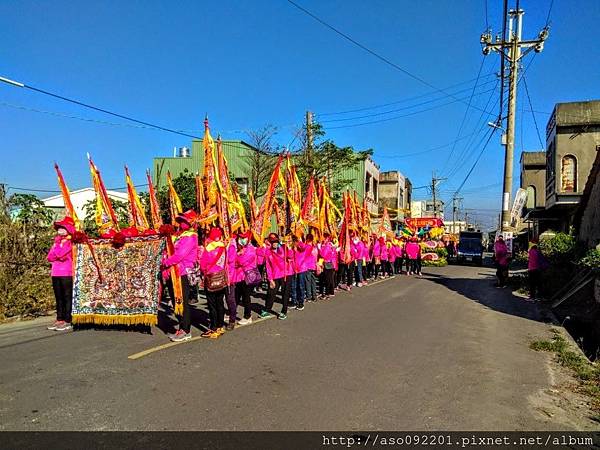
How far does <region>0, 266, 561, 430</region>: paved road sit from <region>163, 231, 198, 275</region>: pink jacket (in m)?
1.18

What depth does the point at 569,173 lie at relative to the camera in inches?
906

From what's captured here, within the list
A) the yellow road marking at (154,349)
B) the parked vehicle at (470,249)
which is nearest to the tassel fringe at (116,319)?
the yellow road marking at (154,349)

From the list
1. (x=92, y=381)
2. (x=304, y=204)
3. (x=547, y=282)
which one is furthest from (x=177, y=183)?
(x=92, y=381)

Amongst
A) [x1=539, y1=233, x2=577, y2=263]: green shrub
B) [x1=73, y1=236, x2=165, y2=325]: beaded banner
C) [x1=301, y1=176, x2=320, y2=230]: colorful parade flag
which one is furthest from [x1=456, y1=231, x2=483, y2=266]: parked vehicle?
[x1=73, y1=236, x2=165, y2=325]: beaded banner

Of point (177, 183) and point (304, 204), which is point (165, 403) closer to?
point (304, 204)

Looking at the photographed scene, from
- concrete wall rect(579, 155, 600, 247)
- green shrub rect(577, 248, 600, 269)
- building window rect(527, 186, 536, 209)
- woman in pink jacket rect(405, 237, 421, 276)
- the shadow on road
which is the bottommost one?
the shadow on road

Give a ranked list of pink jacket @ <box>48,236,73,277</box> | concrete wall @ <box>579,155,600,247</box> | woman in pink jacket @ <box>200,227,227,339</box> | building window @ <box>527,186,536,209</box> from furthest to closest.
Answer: building window @ <box>527,186,536,209</box> → concrete wall @ <box>579,155,600,247</box> → pink jacket @ <box>48,236,73,277</box> → woman in pink jacket @ <box>200,227,227,339</box>

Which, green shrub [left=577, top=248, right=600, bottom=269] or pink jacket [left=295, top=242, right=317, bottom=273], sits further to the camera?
pink jacket [left=295, top=242, right=317, bottom=273]

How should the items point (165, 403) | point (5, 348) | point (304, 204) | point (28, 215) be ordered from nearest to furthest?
point (165, 403) < point (5, 348) < point (28, 215) < point (304, 204)

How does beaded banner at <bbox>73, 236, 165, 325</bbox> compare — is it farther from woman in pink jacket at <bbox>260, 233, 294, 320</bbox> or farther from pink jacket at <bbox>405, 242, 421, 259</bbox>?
pink jacket at <bbox>405, 242, 421, 259</bbox>

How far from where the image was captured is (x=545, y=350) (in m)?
7.84

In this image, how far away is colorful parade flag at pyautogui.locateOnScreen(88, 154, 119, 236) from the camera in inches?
426

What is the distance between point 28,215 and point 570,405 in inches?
460

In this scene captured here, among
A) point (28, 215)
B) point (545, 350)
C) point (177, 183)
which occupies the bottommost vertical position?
point (545, 350)
